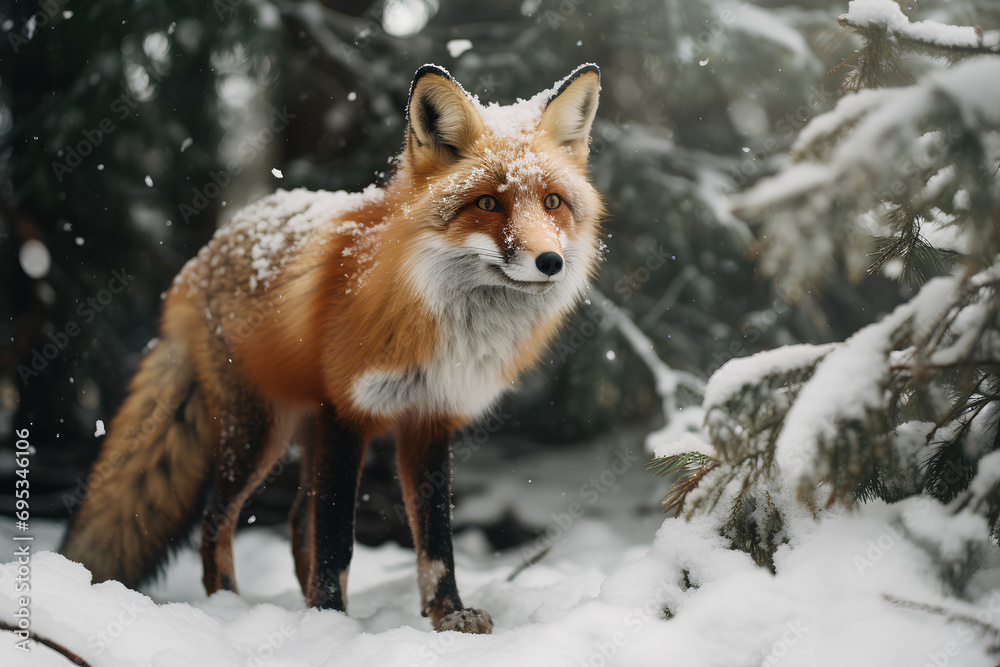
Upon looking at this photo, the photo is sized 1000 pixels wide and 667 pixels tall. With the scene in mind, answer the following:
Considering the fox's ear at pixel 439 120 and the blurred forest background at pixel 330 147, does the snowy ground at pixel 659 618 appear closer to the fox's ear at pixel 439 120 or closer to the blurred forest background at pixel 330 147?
the fox's ear at pixel 439 120

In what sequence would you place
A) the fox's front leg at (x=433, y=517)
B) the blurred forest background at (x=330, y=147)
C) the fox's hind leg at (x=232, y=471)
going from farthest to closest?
the blurred forest background at (x=330, y=147) < the fox's hind leg at (x=232, y=471) < the fox's front leg at (x=433, y=517)

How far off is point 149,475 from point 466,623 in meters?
1.39

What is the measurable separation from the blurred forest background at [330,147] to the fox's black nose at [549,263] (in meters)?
1.35

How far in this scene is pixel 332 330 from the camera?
6.01 ft

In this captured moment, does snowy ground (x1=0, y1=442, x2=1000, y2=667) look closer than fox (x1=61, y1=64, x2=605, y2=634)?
Yes

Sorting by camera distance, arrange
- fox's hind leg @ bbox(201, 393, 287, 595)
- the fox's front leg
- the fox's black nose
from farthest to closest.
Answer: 1. fox's hind leg @ bbox(201, 393, 287, 595)
2. the fox's front leg
3. the fox's black nose

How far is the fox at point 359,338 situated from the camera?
63.2 inches

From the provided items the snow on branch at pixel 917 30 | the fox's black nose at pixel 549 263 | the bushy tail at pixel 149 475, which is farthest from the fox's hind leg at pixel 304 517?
the snow on branch at pixel 917 30

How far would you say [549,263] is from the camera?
56.1 inches

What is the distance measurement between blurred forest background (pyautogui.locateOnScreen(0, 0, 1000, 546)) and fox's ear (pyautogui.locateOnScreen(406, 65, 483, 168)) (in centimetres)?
108

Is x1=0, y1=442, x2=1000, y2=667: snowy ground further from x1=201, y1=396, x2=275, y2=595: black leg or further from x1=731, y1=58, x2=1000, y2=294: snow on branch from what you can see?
x1=731, y1=58, x2=1000, y2=294: snow on branch

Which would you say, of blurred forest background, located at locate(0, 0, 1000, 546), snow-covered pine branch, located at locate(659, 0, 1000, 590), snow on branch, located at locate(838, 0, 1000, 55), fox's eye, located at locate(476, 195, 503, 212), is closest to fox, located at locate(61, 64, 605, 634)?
fox's eye, located at locate(476, 195, 503, 212)

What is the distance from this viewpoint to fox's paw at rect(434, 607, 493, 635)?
178cm

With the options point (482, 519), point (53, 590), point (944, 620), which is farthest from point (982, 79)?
point (482, 519)
